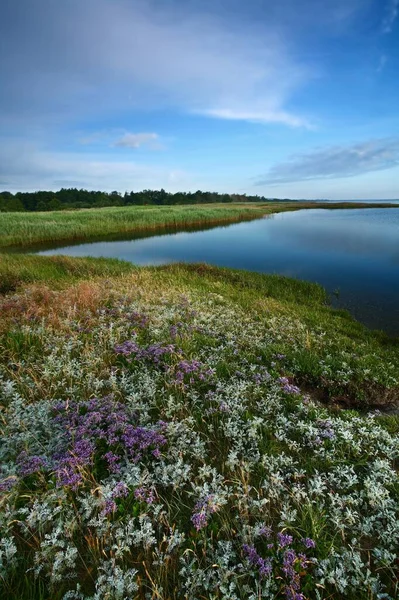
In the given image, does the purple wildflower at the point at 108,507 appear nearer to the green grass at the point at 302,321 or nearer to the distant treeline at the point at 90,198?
the green grass at the point at 302,321

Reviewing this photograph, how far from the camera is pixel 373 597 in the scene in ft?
8.30

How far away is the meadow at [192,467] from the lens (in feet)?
8.56

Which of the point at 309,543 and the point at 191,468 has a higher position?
the point at 309,543

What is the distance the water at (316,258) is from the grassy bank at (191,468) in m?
8.25

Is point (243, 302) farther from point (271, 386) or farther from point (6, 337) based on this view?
point (6, 337)

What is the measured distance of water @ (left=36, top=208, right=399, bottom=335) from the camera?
15.1 meters

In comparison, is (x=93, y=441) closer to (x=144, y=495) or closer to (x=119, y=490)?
(x=119, y=490)

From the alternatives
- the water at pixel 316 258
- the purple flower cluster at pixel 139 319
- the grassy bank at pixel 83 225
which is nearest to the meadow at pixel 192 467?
the purple flower cluster at pixel 139 319

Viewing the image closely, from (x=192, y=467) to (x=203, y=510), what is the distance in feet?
2.86

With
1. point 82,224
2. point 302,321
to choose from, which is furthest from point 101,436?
point 82,224

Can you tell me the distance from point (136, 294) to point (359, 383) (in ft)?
26.6

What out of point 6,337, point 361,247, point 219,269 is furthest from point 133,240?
point 6,337

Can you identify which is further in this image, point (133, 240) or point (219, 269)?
point (133, 240)

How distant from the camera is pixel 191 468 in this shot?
12.3 feet
